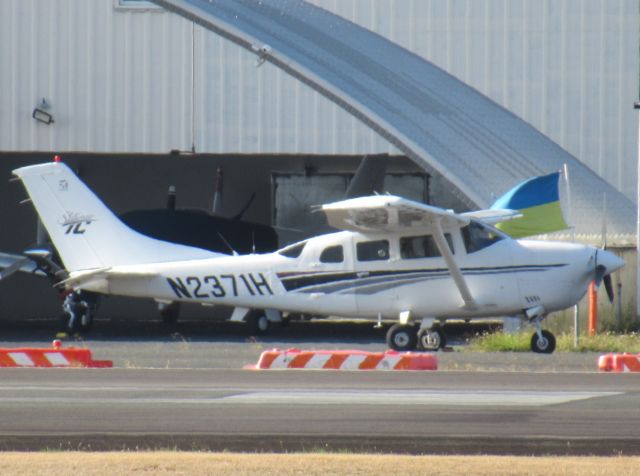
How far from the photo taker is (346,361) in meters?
15.0

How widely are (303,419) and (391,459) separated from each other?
5.85ft

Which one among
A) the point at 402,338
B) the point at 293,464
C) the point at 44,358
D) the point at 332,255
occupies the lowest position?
the point at 402,338

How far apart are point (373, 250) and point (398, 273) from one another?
0.50 m

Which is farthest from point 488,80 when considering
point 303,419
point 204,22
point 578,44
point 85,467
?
point 85,467

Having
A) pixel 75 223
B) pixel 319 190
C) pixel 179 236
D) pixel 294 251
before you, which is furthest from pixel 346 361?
pixel 319 190

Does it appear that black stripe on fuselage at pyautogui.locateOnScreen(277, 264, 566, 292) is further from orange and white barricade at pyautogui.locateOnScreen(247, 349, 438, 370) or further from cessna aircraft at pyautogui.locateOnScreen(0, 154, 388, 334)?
cessna aircraft at pyautogui.locateOnScreen(0, 154, 388, 334)

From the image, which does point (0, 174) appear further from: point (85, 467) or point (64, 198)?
point (85, 467)

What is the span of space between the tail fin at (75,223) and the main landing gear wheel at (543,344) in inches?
259

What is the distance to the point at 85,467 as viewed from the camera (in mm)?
8484

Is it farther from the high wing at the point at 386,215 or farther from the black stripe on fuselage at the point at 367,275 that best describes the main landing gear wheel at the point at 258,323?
the high wing at the point at 386,215

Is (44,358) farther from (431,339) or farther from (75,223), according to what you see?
(75,223)

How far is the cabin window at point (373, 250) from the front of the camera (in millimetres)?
19172

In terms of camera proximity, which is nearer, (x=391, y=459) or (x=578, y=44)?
(x=391, y=459)

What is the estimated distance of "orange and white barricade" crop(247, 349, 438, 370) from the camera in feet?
48.8
